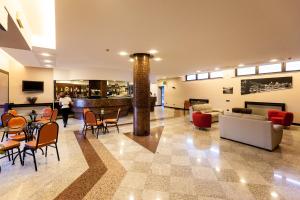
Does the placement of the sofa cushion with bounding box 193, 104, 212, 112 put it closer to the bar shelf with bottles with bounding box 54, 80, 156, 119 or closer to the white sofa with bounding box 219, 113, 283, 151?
the white sofa with bounding box 219, 113, 283, 151

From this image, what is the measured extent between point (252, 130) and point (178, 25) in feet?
11.2

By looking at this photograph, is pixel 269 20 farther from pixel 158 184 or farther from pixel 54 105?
pixel 54 105

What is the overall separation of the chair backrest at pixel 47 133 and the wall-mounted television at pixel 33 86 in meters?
6.87

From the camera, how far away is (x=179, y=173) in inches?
114

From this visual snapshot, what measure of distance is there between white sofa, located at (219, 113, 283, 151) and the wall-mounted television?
9360mm

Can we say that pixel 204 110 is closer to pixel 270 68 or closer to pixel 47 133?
pixel 270 68

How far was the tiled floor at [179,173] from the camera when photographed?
91.8 inches

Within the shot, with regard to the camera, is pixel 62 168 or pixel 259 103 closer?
pixel 62 168

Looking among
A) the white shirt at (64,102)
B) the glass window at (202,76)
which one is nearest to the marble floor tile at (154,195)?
the white shirt at (64,102)

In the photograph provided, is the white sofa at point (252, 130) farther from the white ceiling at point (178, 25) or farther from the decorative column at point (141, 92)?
the decorative column at point (141, 92)

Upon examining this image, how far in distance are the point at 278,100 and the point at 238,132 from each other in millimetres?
4923

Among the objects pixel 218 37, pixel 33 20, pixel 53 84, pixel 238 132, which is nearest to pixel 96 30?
pixel 33 20

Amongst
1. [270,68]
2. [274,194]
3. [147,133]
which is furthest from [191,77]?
[274,194]

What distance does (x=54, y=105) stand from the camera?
926 centimetres
